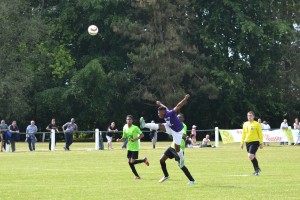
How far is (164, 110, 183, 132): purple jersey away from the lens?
2158cm

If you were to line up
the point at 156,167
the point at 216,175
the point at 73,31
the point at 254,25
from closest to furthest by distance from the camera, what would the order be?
1. the point at 216,175
2. the point at 156,167
3. the point at 254,25
4. the point at 73,31

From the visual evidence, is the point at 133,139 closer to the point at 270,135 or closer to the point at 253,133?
the point at 253,133

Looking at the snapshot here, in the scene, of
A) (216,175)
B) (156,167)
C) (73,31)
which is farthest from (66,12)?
(216,175)

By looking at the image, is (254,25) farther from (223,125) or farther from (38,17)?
(38,17)

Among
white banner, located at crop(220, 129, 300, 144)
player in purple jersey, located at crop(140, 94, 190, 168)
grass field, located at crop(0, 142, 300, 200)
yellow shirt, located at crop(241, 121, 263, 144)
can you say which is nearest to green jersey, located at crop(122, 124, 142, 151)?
grass field, located at crop(0, 142, 300, 200)

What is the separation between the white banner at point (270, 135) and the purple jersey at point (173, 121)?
34640 mm

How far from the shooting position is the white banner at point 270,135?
5653cm

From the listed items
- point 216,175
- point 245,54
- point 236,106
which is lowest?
point 216,175

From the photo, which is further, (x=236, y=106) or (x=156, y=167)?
(x=236, y=106)

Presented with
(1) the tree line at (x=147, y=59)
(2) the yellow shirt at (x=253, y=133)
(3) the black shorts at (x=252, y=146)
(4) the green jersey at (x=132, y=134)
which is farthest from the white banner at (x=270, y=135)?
(4) the green jersey at (x=132, y=134)

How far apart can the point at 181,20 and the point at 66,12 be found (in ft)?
35.1

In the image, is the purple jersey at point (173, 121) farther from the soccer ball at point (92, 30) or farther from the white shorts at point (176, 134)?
the soccer ball at point (92, 30)

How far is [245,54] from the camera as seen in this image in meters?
76.1

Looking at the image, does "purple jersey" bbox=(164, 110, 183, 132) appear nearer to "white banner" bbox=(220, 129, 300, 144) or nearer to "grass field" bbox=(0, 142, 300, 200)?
"grass field" bbox=(0, 142, 300, 200)
